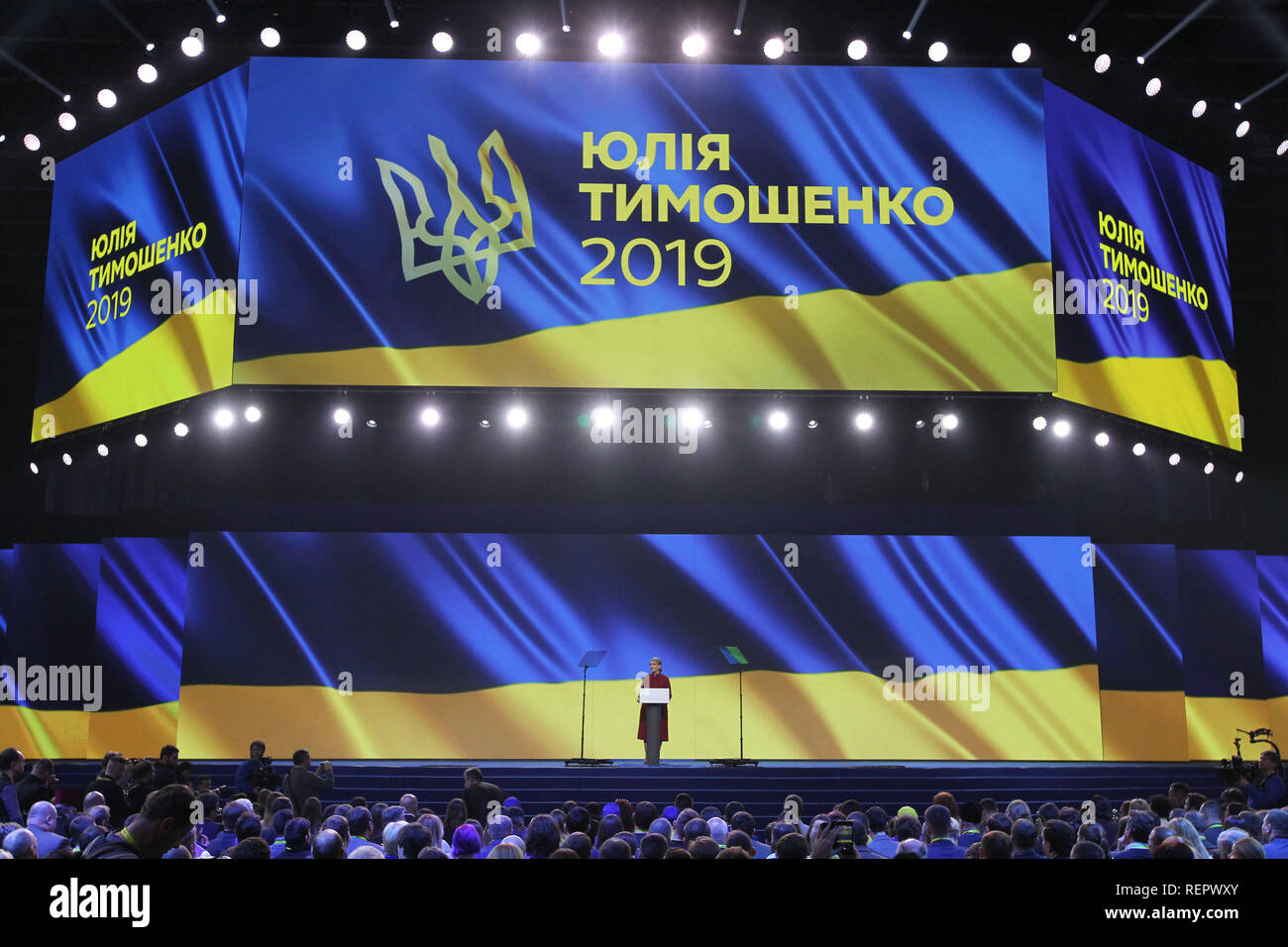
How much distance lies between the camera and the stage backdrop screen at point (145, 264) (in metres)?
12.6

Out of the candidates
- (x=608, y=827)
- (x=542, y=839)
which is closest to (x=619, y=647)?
(x=608, y=827)

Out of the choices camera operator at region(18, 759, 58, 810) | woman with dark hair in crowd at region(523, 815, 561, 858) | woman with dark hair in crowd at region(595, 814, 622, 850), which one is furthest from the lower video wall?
woman with dark hair in crowd at region(523, 815, 561, 858)

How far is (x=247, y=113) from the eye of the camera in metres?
12.6

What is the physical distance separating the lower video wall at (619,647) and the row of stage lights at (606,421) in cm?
138

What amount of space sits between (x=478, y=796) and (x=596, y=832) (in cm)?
189

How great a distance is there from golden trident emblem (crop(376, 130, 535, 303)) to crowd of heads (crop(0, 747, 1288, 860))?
6372 millimetres

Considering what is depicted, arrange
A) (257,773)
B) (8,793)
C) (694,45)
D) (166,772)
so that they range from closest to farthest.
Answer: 1. (8,793)
2. (166,772)
3. (257,773)
4. (694,45)

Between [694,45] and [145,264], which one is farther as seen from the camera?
[145,264]

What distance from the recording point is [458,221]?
12672mm

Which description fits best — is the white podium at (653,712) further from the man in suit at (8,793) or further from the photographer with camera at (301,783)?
the man in suit at (8,793)

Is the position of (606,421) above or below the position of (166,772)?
above

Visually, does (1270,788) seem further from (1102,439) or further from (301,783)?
(301,783)
